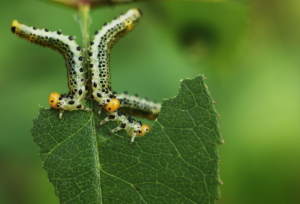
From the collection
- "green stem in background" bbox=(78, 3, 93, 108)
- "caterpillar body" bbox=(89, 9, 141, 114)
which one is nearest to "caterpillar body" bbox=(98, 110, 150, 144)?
"caterpillar body" bbox=(89, 9, 141, 114)

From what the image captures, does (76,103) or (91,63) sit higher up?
(91,63)

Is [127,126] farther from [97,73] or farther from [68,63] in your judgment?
[68,63]

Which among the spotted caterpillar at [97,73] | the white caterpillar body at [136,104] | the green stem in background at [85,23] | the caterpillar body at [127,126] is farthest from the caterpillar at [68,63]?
the white caterpillar body at [136,104]

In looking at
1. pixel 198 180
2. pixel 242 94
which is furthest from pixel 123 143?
pixel 242 94

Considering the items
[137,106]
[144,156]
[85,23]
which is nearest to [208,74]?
[137,106]

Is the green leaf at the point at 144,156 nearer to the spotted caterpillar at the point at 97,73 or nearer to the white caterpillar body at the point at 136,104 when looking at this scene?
the spotted caterpillar at the point at 97,73

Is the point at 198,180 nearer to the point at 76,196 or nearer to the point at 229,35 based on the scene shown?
the point at 76,196
